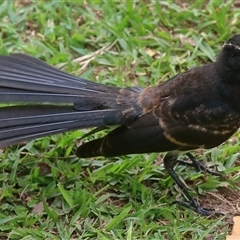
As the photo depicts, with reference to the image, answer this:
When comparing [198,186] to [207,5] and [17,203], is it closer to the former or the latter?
[17,203]

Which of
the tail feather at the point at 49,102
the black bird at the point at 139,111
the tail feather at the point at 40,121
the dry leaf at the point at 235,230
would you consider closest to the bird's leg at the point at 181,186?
the black bird at the point at 139,111

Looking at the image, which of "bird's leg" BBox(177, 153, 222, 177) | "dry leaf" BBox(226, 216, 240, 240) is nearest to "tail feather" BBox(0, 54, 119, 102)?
"bird's leg" BBox(177, 153, 222, 177)

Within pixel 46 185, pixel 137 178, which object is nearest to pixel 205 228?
pixel 137 178

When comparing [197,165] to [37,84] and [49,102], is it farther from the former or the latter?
[37,84]

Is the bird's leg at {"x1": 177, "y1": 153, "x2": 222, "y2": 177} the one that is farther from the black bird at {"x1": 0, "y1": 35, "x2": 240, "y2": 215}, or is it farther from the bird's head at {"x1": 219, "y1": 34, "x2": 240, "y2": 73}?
the bird's head at {"x1": 219, "y1": 34, "x2": 240, "y2": 73}

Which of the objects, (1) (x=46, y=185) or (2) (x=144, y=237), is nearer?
(2) (x=144, y=237)

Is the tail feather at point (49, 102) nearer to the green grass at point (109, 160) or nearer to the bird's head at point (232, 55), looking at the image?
the green grass at point (109, 160)

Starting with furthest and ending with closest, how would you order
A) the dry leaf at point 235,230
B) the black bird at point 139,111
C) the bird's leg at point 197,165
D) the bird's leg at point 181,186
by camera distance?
1. the bird's leg at point 197,165
2. the bird's leg at point 181,186
3. the black bird at point 139,111
4. the dry leaf at point 235,230

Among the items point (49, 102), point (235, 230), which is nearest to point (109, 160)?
point (49, 102)
